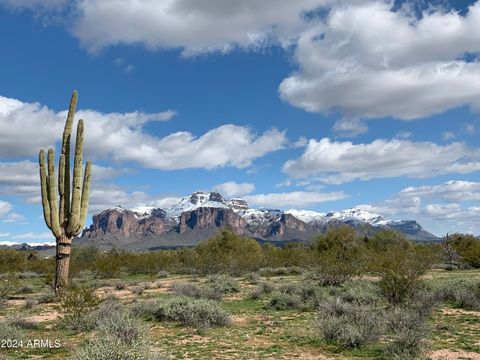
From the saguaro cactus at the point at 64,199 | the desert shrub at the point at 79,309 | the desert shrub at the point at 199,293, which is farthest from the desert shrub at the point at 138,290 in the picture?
the desert shrub at the point at 79,309

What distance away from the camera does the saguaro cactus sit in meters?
→ 18.9

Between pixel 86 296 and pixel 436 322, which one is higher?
pixel 86 296

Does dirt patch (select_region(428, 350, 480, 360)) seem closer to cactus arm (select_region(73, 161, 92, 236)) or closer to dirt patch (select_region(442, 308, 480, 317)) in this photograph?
dirt patch (select_region(442, 308, 480, 317))

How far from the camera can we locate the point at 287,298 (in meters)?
18.0

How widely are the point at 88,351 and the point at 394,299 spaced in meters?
12.2

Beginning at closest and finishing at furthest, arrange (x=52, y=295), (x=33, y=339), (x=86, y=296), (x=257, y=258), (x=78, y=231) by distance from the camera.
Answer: (x=33, y=339) < (x=86, y=296) < (x=78, y=231) < (x=52, y=295) < (x=257, y=258)

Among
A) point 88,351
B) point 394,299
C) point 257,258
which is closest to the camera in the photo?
point 88,351

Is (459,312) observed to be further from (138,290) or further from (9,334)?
(138,290)

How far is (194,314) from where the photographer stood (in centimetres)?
1430

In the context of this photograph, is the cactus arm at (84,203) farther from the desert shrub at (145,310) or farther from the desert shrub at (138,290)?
the desert shrub at (138,290)

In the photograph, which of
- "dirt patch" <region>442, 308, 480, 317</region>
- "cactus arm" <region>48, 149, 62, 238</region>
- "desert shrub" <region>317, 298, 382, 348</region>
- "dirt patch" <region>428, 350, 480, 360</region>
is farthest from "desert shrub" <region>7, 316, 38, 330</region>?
"dirt patch" <region>442, 308, 480, 317</region>

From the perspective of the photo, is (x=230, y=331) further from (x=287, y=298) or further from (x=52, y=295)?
(x=52, y=295)

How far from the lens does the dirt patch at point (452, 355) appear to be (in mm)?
9674

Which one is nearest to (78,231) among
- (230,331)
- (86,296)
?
(86,296)
